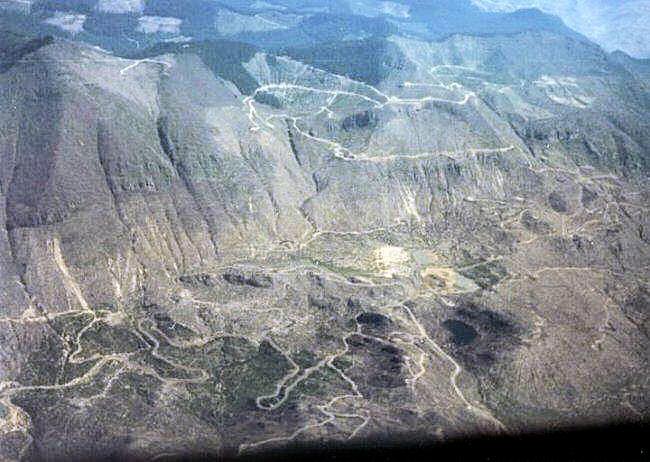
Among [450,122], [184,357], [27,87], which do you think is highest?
[27,87]

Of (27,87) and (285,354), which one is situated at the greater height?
(27,87)

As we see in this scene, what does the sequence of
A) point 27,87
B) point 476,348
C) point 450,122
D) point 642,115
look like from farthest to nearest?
1. point 642,115
2. point 450,122
3. point 27,87
4. point 476,348

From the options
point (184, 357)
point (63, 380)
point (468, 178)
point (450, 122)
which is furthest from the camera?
point (450, 122)

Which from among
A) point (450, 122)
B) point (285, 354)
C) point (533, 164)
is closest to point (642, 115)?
point (533, 164)

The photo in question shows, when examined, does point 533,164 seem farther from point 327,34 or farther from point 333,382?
point 327,34

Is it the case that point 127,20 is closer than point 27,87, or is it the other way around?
point 27,87

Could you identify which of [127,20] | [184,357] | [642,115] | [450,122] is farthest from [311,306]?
[127,20]
